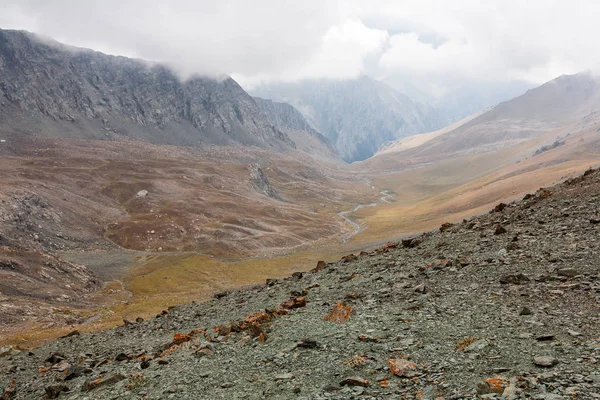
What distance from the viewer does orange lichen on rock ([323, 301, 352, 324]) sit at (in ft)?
67.7

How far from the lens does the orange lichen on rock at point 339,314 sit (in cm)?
2064

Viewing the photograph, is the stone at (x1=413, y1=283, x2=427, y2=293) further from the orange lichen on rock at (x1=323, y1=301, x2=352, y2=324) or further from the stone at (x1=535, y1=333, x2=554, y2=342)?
the stone at (x1=535, y1=333, x2=554, y2=342)

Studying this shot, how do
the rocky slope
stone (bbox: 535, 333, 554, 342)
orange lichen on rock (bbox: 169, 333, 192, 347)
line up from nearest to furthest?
the rocky slope < stone (bbox: 535, 333, 554, 342) < orange lichen on rock (bbox: 169, 333, 192, 347)

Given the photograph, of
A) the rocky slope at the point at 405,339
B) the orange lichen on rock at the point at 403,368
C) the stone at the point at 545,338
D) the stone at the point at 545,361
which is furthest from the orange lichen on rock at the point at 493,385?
the stone at the point at 545,338

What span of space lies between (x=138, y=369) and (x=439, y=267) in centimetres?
1804

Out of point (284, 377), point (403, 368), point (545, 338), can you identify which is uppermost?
point (284, 377)

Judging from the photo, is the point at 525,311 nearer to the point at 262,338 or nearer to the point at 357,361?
the point at 357,361

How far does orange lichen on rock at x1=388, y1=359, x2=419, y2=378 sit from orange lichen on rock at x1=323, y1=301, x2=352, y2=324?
5.98 m

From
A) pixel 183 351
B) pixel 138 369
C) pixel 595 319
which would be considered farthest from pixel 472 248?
pixel 138 369

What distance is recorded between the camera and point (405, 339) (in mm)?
16453

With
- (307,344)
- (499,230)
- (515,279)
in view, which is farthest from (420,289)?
(499,230)

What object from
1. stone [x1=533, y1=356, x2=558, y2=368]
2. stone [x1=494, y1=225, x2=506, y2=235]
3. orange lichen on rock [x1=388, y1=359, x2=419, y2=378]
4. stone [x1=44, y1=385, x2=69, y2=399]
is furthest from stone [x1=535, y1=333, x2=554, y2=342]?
stone [x1=44, y1=385, x2=69, y2=399]

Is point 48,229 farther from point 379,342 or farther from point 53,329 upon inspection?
point 379,342

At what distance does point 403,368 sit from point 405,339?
8.38ft
